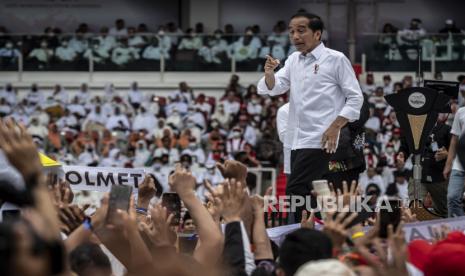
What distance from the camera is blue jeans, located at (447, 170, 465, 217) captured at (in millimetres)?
10789

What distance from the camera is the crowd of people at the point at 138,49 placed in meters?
28.6

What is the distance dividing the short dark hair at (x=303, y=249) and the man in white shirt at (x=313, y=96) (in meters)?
3.30

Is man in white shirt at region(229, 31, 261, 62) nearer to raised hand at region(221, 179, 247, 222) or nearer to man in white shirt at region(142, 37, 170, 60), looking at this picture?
man in white shirt at region(142, 37, 170, 60)

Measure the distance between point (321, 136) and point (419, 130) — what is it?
6.37 ft

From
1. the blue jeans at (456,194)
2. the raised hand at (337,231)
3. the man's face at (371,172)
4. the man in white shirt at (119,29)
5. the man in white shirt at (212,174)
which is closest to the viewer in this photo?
the raised hand at (337,231)

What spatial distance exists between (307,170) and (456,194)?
2.43 meters

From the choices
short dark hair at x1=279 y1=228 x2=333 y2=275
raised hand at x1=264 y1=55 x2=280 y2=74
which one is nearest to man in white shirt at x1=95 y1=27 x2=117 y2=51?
raised hand at x1=264 y1=55 x2=280 y2=74

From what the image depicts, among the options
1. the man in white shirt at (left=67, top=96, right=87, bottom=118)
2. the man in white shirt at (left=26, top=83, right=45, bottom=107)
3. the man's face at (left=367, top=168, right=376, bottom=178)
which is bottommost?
the man's face at (left=367, top=168, right=376, bottom=178)

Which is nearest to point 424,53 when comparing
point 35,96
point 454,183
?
point 35,96

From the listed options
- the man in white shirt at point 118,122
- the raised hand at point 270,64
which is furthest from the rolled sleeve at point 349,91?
the man in white shirt at point 118,122

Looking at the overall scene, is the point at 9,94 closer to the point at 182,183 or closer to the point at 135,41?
the point at 135,41

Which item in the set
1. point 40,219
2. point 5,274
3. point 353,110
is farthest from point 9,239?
point 353,110

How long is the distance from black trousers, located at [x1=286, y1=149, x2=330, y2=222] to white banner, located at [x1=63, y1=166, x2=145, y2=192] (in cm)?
124

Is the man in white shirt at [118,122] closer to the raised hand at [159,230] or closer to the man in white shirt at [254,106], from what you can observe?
the man in white shirt at [254,106]
